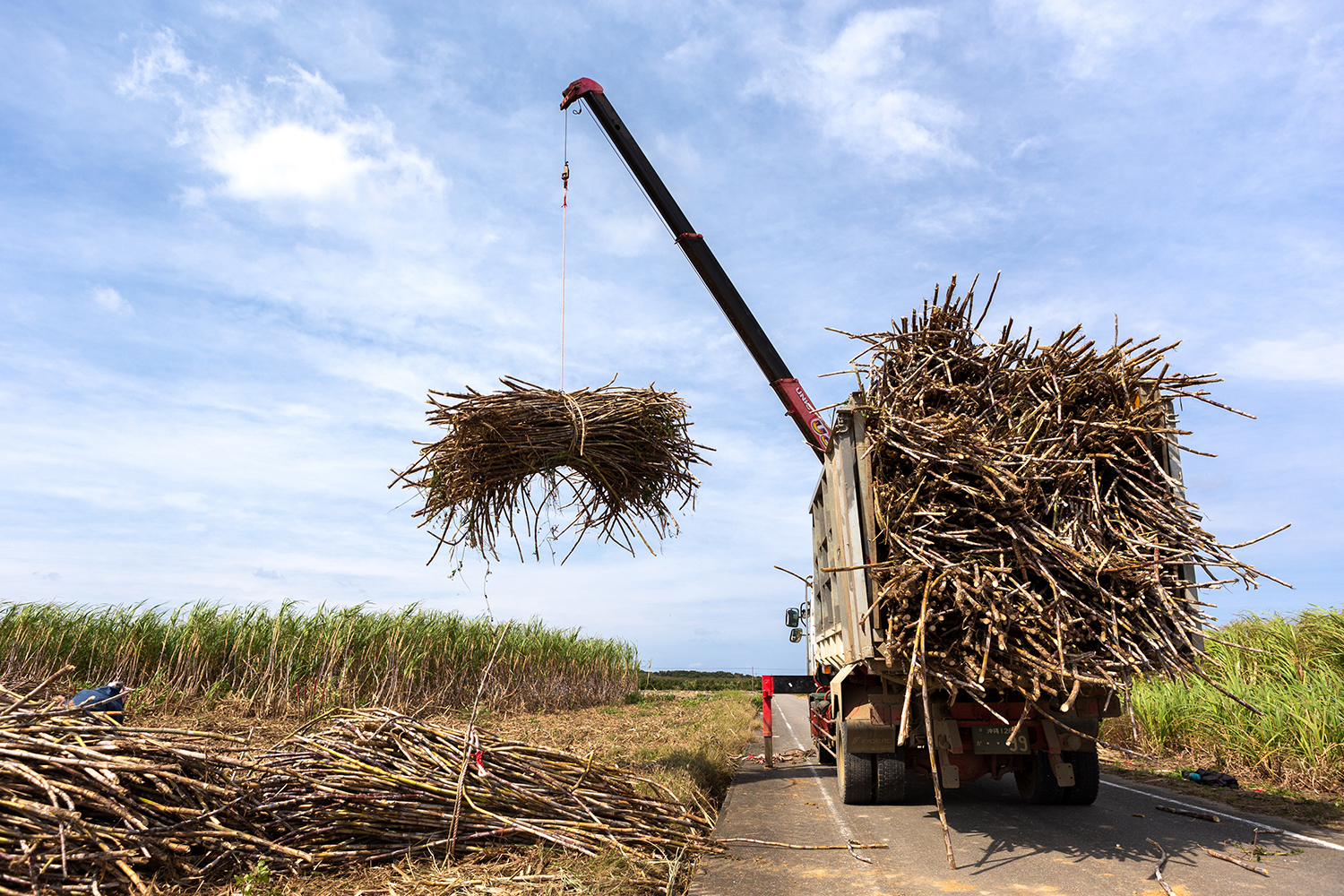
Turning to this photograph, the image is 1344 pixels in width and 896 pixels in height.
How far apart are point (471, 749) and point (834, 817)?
3572 mm

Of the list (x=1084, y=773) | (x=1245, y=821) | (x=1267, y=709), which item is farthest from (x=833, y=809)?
(x=1267, y=709)

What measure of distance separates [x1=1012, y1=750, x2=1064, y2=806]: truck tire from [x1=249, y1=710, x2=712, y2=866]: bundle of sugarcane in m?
3.90

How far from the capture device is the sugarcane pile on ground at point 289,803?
390 cm

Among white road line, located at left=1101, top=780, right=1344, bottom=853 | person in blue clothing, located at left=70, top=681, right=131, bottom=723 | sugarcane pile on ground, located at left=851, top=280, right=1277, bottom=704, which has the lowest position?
white road line, located at left=1101, top=780, right=1344, bottom=853

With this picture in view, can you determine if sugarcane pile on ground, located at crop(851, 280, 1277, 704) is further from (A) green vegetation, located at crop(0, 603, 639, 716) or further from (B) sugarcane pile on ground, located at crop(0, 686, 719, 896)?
(A) green vegetation, located at crop(0, 603, 639, 716)

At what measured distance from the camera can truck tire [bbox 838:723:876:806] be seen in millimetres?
7195

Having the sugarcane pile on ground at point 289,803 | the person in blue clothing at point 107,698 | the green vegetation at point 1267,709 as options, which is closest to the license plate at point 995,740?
the sugarcane pile on ground at point 289,803

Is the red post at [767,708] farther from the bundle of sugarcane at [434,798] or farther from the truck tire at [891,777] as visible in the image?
the bundle of sugarcane at [434,798]

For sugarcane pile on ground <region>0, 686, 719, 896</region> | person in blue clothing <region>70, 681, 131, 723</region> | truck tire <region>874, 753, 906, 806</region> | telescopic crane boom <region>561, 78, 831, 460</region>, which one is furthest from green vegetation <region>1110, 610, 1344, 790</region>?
person in blue clothing <region>70, 681, 131, 723</region>

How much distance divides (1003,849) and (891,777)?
5.18 ft

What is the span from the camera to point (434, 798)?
494 centimetres

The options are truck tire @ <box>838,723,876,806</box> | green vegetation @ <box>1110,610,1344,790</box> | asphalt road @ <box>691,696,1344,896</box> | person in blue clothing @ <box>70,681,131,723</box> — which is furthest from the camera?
green vegetation @ <box>1110,610,1344,790</box>

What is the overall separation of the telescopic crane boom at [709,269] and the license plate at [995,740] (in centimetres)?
426

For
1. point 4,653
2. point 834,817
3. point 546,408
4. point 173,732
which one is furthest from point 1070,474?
point 4,653
